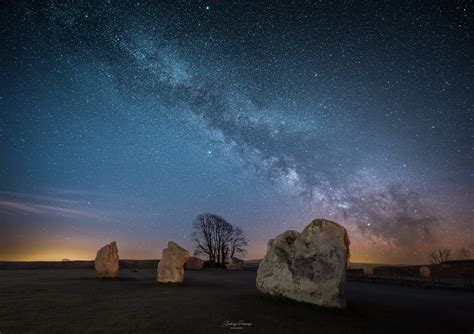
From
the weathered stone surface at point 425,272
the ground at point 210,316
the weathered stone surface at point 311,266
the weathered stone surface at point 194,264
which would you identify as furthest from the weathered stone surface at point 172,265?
the weathered stone surface at point 194,264

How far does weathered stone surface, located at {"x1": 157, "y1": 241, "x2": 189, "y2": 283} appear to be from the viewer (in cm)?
2409

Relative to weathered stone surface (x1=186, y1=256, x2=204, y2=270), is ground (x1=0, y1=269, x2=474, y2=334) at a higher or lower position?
higher

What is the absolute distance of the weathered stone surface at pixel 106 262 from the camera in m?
27.7

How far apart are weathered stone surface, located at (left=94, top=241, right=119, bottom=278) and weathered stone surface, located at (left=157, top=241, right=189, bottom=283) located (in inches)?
249

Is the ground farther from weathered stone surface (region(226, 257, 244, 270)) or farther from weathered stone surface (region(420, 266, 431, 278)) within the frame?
weathered stone surface (region(226, 257, 244, 270))

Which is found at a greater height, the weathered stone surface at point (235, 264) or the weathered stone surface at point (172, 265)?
the weathered stone surface at point (172, 265)

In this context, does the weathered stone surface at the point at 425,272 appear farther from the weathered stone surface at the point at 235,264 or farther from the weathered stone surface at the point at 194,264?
the weathered stone surface at the point at 194,264

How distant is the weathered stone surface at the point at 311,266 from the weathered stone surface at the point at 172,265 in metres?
10.6

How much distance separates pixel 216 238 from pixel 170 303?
57475 mm

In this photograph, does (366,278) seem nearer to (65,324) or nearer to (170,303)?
(170,303)

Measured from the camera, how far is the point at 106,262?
2778 centimetres

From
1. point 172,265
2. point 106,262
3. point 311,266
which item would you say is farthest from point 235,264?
point 311,266

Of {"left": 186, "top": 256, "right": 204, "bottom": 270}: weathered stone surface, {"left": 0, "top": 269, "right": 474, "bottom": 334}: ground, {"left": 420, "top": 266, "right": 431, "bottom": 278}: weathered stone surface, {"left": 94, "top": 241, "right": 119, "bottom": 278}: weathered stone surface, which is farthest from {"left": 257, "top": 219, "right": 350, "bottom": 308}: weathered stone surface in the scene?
{"left": 186, "top": 256, "right": 204, "bottom": 270}: weathered stone surface

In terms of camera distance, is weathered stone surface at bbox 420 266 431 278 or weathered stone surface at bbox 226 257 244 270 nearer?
weathered stone surface at bbox 420 266 431 278
